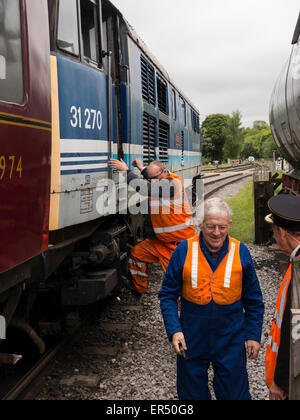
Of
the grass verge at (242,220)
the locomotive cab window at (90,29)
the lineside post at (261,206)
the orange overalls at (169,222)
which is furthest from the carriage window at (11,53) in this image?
the grass verge at (242,220)

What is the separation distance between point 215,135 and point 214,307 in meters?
96.4

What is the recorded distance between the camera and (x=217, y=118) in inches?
3893

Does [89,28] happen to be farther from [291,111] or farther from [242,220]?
[242,220]

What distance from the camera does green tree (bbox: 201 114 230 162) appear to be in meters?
92.6

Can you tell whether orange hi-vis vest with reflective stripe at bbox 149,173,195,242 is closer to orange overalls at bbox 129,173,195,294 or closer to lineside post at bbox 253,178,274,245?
orange overalls at bbox 129,173,195,294

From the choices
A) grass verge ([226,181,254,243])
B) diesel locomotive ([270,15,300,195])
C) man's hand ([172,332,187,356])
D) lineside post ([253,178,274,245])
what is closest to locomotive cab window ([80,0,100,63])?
man's hand ([172,332,187,356])

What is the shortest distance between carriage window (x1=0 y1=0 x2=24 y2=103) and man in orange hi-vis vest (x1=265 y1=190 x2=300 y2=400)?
1.84m

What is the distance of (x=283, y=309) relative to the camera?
8.13 ft

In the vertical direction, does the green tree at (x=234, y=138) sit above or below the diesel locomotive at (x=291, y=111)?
above

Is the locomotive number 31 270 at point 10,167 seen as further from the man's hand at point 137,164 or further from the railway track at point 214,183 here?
the railway track at point 214,183

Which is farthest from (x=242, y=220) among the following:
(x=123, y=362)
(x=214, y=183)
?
(x=214, y=183)

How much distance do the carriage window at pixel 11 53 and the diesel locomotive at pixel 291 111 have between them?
508 cm

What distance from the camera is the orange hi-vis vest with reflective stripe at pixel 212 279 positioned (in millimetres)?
3031
